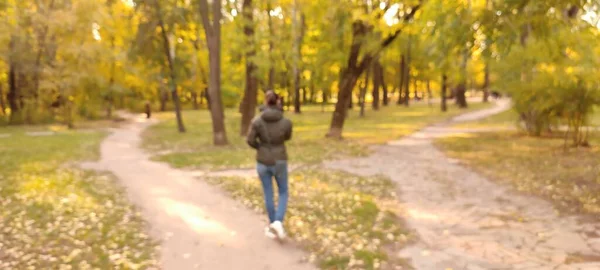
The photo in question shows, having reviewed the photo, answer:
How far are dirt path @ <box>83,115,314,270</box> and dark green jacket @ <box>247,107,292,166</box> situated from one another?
115 cm

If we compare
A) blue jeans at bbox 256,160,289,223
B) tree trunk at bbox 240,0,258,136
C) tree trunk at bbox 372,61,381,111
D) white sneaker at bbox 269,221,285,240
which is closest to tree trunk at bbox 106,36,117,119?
tree trunk at bbox 372,61,381,111

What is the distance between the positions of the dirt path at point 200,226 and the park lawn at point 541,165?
514 centimetres

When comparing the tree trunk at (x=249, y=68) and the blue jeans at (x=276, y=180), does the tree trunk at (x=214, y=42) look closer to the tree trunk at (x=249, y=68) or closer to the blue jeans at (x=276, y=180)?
the tree trunk at (x=249, y=68)

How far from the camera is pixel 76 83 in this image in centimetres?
2850

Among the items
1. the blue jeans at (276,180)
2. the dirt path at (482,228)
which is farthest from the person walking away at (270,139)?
the dirt path at (482,228)

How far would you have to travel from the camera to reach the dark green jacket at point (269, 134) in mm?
6309

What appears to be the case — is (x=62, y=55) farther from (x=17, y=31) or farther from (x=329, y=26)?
(x=329, y=26)

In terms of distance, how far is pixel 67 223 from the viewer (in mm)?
7766

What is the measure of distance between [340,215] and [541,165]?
712 centimetres

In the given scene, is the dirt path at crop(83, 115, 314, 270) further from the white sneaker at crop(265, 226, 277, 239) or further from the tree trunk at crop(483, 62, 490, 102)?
the tree trunk at crop(483, 62, 490, 102)

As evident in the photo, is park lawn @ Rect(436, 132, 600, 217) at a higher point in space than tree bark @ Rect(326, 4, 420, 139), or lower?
lower

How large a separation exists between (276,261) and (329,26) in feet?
47.7

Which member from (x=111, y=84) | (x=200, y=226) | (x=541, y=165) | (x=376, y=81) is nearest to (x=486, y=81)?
(x=376, y=81)

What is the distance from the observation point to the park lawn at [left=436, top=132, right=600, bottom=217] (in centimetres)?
933
